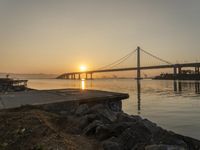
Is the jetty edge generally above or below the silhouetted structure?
below

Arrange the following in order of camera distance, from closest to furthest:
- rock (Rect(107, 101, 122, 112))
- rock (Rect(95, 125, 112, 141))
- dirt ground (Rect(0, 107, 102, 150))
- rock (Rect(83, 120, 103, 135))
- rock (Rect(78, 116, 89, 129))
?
dirt ground (Rect(0, 107, 102, 150)), rock (Rect(95, 125, 112, 141)), rock (Rect(83, 120, 103, 135)), rock (Rect(78, 116, 89, 129)), rock (Rect(107, 101, 122, 112))

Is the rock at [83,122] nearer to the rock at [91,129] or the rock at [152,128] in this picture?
the rock at [91,129]

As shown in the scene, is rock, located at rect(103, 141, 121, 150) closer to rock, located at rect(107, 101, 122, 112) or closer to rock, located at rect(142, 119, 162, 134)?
rock, located at rect(142, 119, 162, 134)

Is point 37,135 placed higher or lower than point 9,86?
lower

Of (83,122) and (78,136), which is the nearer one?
(78,136)

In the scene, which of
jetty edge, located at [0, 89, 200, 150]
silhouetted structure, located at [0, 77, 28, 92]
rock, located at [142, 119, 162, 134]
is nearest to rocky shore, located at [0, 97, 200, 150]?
jetty edge, located at [0, 89, 200, 150]

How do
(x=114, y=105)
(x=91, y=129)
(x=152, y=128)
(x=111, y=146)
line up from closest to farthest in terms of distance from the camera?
(x=111, y=146) → (x=91, y=129) → (x=152, y=128) → (x=114, y=105)

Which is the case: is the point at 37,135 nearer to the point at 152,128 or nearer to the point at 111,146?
the point at 111,146

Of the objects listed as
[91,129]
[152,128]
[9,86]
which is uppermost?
[9,86]

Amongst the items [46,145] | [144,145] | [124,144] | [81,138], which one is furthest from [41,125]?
[144,145]

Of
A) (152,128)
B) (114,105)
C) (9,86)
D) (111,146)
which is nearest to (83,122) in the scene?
(152,128)

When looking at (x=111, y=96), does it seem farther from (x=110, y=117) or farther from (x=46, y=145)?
(x=46, y=145)

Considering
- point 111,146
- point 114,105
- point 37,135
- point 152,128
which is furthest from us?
point 114,105

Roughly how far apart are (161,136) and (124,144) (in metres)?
0.93
